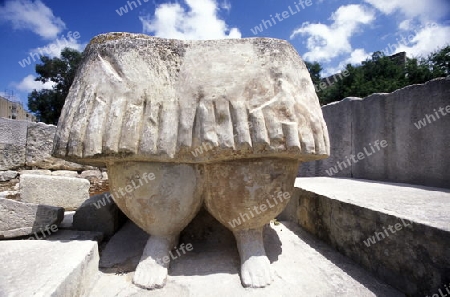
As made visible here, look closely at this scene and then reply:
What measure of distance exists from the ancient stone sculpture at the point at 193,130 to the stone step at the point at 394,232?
0.52m

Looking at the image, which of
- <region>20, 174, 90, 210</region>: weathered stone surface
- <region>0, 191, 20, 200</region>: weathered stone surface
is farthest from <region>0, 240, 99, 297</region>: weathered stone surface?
<region>0, 191, 20, 200</region>: weathered stone surface

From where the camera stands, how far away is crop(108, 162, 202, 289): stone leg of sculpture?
5.06 feet

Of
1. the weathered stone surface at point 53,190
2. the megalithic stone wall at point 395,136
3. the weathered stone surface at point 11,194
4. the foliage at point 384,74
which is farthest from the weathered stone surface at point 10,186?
the foliage at point 384,74

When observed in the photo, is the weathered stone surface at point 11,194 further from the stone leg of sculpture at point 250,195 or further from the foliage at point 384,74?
the foliage at point 384,74

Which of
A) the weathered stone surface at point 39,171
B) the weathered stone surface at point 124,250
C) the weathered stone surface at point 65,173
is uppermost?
the weathered stone surface at point 39,171

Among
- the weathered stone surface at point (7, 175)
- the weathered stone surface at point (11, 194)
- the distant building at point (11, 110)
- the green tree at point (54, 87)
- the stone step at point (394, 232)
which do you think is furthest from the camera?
the distant building at point (11, 110)

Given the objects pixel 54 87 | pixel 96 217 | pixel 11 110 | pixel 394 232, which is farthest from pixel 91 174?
pixel 11 110

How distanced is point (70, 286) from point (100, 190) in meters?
3.47

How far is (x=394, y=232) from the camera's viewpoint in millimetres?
1415

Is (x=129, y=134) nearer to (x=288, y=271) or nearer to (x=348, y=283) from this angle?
(x=288, y=271)

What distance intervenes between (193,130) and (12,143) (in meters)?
3.72

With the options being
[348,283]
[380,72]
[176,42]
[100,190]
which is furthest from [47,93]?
[380,72]

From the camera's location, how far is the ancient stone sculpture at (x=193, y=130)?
55.9 inches

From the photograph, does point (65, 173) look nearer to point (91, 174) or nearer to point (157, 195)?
point (91, 174)
